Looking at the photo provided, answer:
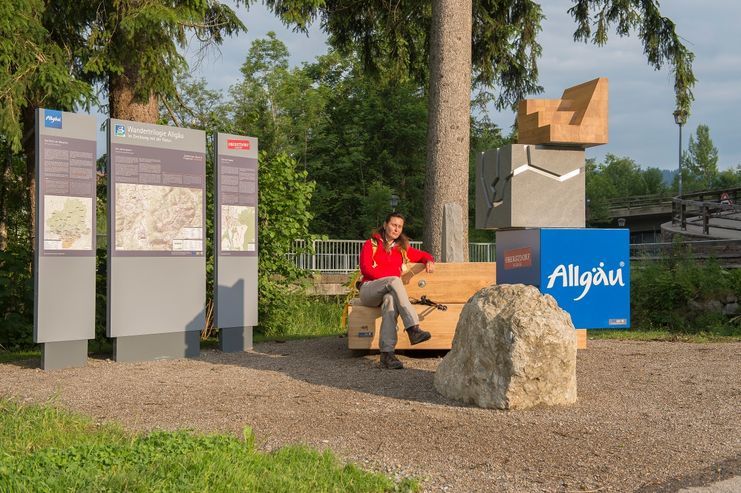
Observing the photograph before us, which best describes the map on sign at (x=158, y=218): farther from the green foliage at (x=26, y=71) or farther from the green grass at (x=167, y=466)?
the green grass at (x=167, y=466)

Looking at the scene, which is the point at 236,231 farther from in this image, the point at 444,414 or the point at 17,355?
the point at 444,414

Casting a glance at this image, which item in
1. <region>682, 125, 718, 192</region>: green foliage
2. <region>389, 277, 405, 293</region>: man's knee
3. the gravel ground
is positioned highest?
<region>682, 125, 718, 192</region>: green foliage

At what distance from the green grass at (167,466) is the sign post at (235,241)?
4849mm

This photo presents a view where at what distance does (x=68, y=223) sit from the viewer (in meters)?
8.00

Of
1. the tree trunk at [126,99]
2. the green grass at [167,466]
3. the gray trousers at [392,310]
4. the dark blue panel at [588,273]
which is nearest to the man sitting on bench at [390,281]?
the gray trousers at [392,310]

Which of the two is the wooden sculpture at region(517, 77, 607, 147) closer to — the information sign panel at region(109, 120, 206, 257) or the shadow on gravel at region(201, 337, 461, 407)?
the shadow on gravel at region(201, 337, 461, 407)

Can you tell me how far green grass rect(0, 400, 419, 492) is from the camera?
3.46 meters

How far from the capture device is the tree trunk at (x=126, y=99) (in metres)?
10.6

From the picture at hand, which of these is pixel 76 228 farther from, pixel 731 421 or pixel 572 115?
pixel 731 421

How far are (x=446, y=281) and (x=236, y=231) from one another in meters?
2.79

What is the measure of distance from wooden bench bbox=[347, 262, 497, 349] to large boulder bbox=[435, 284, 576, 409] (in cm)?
217

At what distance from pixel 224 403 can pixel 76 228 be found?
3.33 m

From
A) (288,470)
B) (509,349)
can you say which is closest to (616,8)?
(509,349)

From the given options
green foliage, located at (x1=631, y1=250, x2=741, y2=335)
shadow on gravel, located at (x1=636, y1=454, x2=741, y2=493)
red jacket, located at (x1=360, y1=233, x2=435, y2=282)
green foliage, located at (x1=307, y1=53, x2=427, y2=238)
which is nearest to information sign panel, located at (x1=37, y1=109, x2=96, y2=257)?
red jacket, located at (x1=360, y1=233, x2=435, y2=282)
